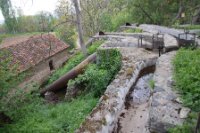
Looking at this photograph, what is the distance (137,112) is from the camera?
25.0ft

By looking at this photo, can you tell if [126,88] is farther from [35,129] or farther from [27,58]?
[27,58]

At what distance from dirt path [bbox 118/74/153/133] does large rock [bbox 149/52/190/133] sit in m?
0.79

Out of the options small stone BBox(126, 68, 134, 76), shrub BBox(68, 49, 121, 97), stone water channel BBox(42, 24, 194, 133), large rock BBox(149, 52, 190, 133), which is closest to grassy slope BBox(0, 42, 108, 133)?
shrub BBox(68, 49, 121, 97)

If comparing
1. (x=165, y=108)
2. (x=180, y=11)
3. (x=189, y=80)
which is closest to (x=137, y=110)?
(x=165, y=108)

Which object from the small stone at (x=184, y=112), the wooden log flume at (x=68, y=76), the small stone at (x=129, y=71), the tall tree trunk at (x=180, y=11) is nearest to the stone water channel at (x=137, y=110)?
the small stone at (x=129, y=71)

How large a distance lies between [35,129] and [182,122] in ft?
16.3

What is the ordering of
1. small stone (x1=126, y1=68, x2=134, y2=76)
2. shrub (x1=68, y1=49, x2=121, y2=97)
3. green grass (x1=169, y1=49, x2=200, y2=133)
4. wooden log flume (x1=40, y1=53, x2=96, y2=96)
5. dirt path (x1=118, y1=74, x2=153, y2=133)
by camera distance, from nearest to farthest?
green grass (x1=169, y1=49, x2=200, y2=133), dirt path (x1=118, y1=74, x2=153, y2=133), small stone (x1=126, y1=68, x2=134, y2=76), shrub (x1=68, y1=49, x2=121, y2=97), wooden log flume (x1=40, y1=53, x2=96, y2=96)

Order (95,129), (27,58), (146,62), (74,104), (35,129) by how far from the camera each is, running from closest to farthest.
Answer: (95,129) < (35,129) < (74,104) < (146,62) < (27,58)

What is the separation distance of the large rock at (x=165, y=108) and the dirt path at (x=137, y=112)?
79cm

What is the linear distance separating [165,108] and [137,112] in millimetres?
1956

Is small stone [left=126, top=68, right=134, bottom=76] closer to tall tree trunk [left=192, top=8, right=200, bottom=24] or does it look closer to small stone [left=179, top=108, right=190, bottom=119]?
small stone [left=179, top=108, right=190, bottom=119]

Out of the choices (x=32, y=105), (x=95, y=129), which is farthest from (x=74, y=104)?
(x=95, y=129)

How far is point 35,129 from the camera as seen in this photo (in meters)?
7.62

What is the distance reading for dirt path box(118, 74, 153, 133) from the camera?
6.76 metres
